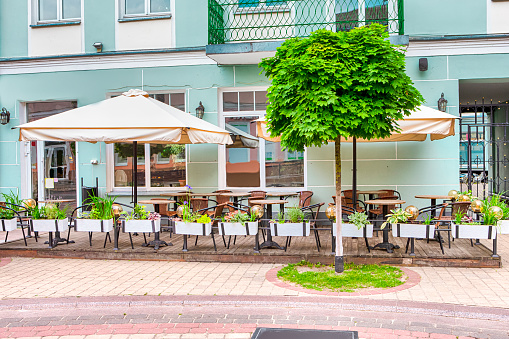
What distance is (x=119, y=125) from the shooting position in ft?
24.7

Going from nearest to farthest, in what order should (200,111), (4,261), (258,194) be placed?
(4,261) < (258,194) < (200,111)

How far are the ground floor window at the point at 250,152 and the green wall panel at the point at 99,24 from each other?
10.1 feet

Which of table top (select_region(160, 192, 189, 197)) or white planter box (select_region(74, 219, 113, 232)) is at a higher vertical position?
table top (select_region(160, 192, 189, 197))

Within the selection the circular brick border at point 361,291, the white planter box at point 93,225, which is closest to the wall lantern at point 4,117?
the white planter box at point 93,225

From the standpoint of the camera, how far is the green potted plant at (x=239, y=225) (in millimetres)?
7387

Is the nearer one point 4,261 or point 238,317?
point 238,317

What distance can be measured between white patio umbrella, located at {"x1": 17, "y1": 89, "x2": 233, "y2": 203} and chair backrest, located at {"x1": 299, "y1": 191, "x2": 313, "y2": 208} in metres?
2.39

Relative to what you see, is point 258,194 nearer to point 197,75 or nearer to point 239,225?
point 239,225

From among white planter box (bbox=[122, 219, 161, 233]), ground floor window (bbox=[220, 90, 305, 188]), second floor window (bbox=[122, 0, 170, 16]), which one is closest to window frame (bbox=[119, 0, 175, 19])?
second floor window (bbox=[122, 0, 170, 16])

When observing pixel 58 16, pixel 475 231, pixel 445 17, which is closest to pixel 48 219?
pixel 58 16

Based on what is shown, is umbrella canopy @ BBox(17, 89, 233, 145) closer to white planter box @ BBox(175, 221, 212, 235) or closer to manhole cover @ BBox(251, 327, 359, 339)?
white planter box @ BBox(175, 221, 212, 235)

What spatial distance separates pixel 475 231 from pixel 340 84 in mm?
3149

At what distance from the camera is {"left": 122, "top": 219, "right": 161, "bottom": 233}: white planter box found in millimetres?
7699

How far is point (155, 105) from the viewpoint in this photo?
807cm
